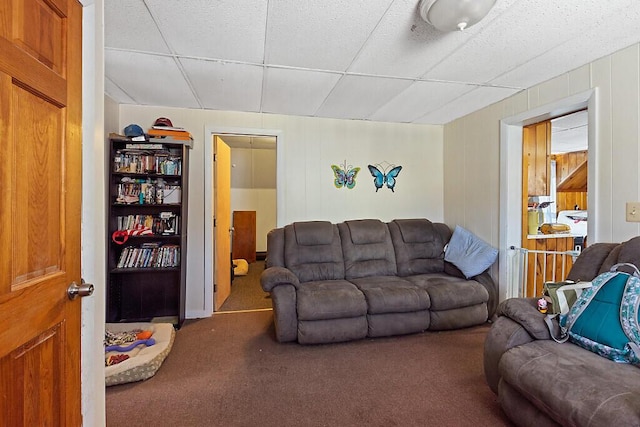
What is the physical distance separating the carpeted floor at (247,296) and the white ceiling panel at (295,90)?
2264 millimetres

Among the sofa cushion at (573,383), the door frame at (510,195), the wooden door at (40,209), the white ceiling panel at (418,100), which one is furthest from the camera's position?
the door frame at (510,195)

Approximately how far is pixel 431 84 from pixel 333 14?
1.37 meters

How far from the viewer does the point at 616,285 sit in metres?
1.64

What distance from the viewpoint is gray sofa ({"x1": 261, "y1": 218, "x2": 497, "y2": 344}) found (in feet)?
8.93

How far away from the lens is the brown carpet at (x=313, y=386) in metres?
1.81

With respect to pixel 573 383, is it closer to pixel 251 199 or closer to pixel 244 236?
pixel 244 236

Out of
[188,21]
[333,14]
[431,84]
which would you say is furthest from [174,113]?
[431,84]

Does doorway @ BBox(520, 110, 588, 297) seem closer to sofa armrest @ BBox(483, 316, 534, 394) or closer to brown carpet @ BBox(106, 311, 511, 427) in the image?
brown carpet @ BBox(106, 311, 511, 427)

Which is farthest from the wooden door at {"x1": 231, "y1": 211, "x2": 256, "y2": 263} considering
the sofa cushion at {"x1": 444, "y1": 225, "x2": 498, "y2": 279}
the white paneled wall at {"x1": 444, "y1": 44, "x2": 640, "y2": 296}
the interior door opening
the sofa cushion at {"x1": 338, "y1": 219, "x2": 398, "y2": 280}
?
the white paneled wall at {"x1": 444, "y1": 44, "x2": 640, "y2": 296}

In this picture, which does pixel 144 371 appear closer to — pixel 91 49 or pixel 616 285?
pixel 91 49

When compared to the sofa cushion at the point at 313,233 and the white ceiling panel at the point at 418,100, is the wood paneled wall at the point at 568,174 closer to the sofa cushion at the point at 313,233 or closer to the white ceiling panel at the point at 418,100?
the white ceiling panel at the point at 418,100

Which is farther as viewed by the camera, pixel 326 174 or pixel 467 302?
pixel 326 174

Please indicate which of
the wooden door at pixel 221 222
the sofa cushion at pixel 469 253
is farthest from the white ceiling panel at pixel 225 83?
the sofa cushion at pixel 469 253

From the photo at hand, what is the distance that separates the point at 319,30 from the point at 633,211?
2.30 m
